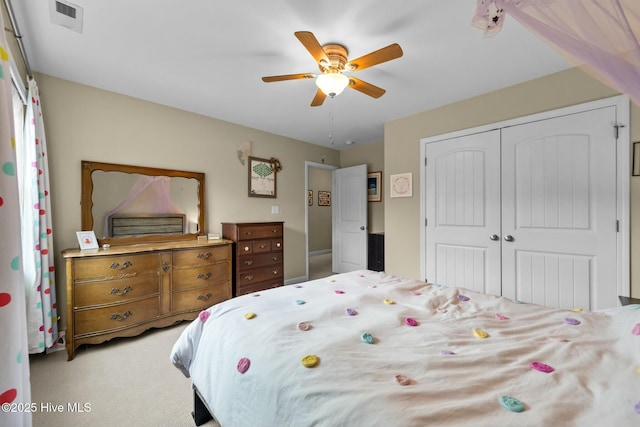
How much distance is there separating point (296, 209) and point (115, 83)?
277 cm

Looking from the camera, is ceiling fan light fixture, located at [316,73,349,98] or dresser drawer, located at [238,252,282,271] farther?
dresser drawer, located at [238,252,282,271]

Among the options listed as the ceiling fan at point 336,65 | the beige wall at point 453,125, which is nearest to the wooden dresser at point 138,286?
the ceiling fan at point 336,65

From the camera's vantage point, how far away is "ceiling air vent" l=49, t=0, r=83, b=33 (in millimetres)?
1597

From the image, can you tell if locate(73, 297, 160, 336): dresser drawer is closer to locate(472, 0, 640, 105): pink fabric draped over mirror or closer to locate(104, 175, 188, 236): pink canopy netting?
locate(104, 175, 188, 236): pink canopy netting

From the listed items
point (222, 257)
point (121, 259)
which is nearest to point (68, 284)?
point (121, 259)

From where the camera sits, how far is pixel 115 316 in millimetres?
2299

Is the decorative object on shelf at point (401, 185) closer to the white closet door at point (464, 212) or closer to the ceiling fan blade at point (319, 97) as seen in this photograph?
the white closet door at point (464, 212)

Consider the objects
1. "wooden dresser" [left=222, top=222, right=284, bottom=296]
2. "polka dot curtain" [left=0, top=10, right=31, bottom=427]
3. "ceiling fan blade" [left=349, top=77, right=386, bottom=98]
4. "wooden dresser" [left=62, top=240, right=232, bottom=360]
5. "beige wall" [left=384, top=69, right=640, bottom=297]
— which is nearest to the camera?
"polka dot curtain" [left=0, top=10, right=31, bottom=427]

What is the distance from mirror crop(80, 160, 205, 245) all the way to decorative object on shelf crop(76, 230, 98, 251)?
14 centimetres

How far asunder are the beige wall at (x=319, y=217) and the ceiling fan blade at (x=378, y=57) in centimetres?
490

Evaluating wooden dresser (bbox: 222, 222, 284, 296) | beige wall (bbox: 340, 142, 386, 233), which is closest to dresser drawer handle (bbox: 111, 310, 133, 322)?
wooden dresser (bbox: 222, 222, 284, 296)

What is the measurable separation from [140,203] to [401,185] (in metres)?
3.18

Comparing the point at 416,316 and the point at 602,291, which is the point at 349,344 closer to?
the point at 416,316

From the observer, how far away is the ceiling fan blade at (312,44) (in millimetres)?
1467
